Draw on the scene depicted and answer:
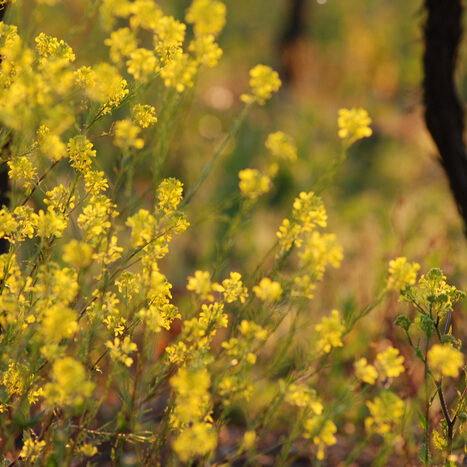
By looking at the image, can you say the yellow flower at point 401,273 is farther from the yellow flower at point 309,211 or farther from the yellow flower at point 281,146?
the yellow flower at point 281,146

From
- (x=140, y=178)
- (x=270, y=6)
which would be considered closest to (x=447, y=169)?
(x=140, y=178)

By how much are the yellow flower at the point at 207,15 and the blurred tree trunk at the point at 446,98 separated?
3.91 feet

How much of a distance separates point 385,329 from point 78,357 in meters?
2.13

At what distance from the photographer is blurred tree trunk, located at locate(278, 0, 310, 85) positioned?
8016 millimetres

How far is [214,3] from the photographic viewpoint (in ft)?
4.75

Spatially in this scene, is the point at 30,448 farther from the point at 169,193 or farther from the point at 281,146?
the point at 281,146

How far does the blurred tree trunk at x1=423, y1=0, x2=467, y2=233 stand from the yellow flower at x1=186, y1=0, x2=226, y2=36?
1192 mm

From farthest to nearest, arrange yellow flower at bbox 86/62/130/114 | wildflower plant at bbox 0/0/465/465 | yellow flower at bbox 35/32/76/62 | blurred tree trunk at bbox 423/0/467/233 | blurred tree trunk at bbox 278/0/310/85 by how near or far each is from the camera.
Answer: blurred tree trunk at bbox 278/0/310/85 < blurred tree trunk at bbox 423/0/467/233 < yellow flower at bbox 35/32/76/62 < yellow flower at bbox 86/62/130/114 < wildflower plant at bbox 0/0/465/465

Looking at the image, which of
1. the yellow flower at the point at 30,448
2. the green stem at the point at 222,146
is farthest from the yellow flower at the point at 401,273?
the yellow flower at the point at 30,448

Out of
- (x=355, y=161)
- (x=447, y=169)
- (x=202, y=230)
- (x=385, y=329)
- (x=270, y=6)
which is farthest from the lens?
(x=270, y=6)

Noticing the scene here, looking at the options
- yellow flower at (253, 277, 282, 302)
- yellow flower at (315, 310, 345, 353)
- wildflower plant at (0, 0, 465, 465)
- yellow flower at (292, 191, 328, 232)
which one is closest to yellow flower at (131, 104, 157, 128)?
wildflower plant at (0, 0, 465, 465)

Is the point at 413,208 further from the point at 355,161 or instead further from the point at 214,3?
the point at 214,3

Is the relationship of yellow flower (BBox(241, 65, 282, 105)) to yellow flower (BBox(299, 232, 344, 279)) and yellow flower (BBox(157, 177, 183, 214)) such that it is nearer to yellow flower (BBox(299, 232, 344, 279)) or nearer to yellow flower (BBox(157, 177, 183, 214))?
yellow flower (BBox(157, 177, 183, 214))

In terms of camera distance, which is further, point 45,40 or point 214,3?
point 45,40
